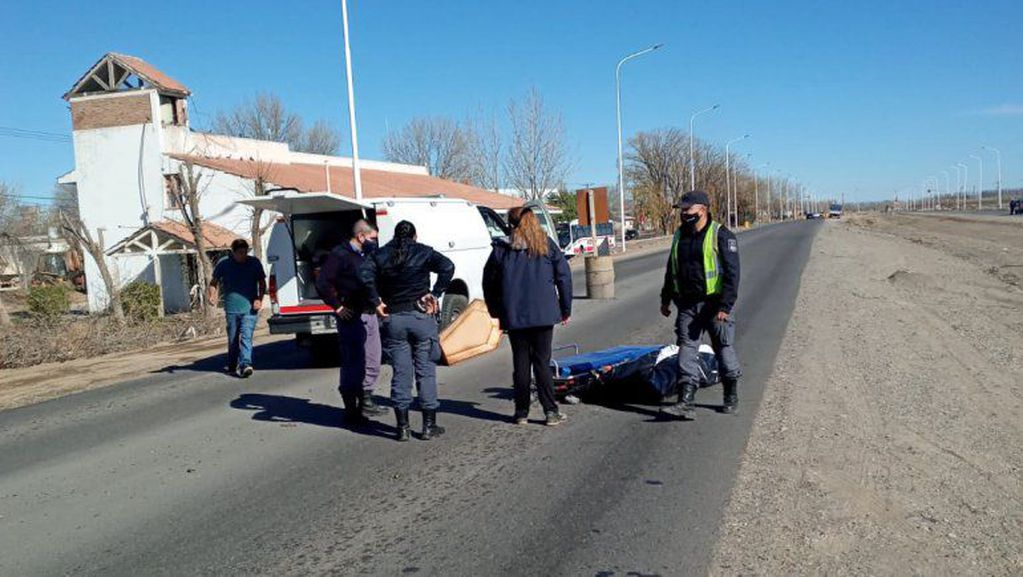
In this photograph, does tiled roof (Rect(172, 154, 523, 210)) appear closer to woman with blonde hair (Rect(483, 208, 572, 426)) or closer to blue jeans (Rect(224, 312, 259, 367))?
blue jeans (Rect(224, 312, 259, 367))

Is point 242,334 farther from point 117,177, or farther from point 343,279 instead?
point 117,177

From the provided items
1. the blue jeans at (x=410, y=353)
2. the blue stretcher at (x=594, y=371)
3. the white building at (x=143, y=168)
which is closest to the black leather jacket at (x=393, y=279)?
the blue jeans at (x=410, y=353)

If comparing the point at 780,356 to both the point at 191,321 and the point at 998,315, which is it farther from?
the point at 191,321

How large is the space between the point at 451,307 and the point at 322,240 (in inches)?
81.0

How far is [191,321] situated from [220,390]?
33.4 ft

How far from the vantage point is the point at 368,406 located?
723 centimetres

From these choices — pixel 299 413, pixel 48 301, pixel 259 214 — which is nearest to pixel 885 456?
pixel 299 413

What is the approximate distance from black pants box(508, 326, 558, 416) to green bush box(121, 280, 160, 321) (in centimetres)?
2272

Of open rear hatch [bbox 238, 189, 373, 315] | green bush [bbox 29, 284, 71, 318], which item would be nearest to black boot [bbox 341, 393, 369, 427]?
open rear hatch [bbox 238, 189, 373, 315]

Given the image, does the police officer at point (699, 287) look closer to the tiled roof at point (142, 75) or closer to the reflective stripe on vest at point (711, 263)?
the reflective stripe on vest at point (711, 263)

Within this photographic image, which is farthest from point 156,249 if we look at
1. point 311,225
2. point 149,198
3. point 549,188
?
point 549,188

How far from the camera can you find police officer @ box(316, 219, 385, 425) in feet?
22.8

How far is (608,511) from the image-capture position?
459 cm

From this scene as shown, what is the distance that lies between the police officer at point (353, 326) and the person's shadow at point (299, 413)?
0.62 ft
